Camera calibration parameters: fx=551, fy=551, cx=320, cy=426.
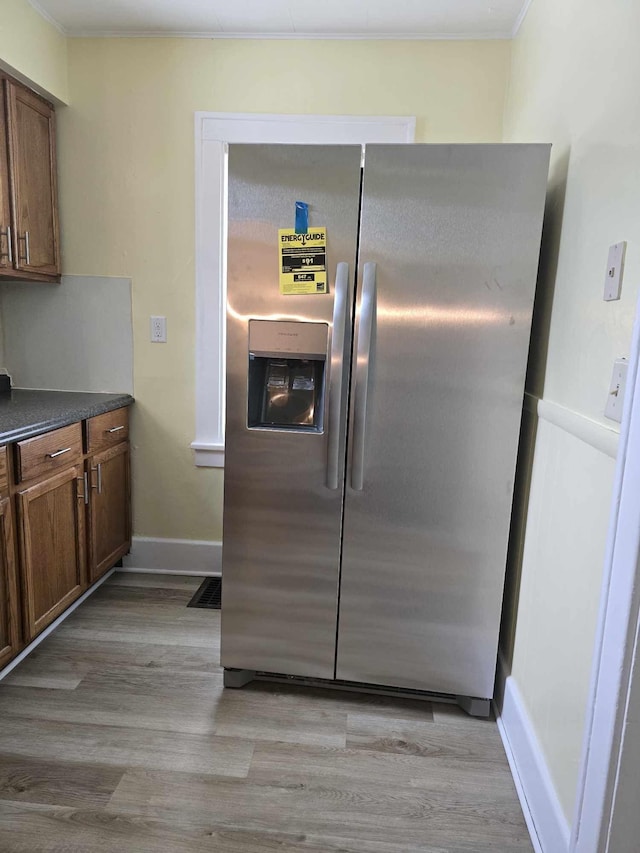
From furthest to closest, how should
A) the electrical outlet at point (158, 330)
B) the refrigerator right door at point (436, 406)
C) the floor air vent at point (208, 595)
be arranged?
the electrical outlet at point (158, 330) < the floor air vent at point (208, 595) < the refrigerator right door at point (436, 406)

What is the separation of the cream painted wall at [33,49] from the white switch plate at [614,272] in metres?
2.26

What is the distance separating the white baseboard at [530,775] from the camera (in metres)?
1.30

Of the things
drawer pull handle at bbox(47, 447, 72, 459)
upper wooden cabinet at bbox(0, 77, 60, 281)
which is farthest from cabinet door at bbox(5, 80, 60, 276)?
drawer pull handle at bbox(47, 447, 72, 459)

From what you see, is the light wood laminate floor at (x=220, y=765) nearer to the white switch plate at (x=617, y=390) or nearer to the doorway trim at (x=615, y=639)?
the doorway trim at (x=615, y=639)

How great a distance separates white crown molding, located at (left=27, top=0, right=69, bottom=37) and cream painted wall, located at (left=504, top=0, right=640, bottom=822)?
1973 mm

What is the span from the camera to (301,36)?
2.37 metres

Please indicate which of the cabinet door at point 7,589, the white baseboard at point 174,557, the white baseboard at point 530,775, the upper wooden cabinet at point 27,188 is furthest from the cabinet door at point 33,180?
the white baseboard at point 530,775

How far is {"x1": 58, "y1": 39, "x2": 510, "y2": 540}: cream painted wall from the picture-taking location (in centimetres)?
238

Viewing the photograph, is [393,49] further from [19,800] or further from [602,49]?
[19,800]

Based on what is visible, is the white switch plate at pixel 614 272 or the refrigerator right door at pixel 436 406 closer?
the white switch plate at pixel 614 272

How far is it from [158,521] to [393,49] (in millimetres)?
2422

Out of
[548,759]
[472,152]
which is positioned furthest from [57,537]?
[472,152]

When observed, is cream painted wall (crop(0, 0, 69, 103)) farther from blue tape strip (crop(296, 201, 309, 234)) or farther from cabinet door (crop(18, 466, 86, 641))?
cabinet door (crop(18, 466, 86, 641))

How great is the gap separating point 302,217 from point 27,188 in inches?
55.6
